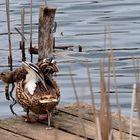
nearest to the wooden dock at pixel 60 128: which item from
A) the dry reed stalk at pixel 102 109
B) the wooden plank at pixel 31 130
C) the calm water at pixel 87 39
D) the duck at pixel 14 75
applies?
the wooden plank at pixel 31 130

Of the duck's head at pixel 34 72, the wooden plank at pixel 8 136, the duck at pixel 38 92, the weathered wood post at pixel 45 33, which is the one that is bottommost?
the wooden plank at pixel 8 136

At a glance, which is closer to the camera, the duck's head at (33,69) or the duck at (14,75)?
the duck's head at (33,69)

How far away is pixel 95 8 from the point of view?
13789mm

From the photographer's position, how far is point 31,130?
5.75 m

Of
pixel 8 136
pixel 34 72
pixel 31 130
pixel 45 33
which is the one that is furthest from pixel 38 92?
pixel 45 33

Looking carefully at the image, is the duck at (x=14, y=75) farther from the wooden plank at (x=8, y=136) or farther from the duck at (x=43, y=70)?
the wooden plank at (x=8, y=136)

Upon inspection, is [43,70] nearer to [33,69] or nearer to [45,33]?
[33,69]

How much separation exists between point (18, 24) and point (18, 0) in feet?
8.07

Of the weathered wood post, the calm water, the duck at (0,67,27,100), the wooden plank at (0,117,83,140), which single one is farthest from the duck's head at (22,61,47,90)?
the calm water

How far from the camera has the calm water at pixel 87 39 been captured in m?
8.85

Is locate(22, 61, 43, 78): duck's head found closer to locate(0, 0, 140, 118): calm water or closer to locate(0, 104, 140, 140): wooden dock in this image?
locate(0, 104, 140, 140): wooden dock

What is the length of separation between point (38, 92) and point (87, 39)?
549cm

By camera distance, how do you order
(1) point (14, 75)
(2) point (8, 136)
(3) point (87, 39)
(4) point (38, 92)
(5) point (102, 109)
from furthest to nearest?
(3) point (87, 39) → (1) point (14, 75) → (4) point (38, 92) → (2) point (8, 136) → (5) point (102, 109)

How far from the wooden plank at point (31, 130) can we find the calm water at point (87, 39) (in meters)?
1.34
